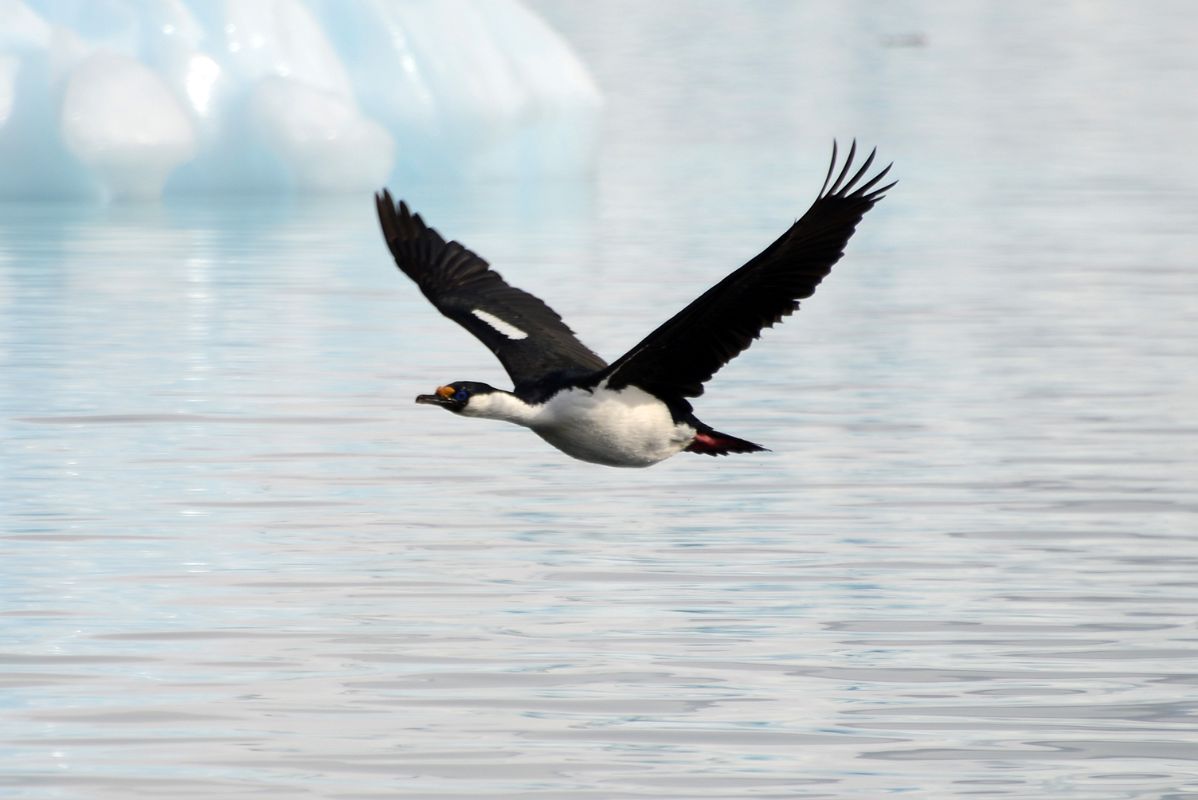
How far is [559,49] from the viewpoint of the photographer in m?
33.7

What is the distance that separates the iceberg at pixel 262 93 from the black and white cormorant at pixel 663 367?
17.5m

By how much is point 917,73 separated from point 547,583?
5282 centimetres

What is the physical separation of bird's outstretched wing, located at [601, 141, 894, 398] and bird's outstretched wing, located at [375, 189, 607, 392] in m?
1.11

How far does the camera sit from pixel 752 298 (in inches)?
408

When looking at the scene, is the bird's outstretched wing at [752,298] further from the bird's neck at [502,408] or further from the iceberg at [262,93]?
the iceberg at [262,93]

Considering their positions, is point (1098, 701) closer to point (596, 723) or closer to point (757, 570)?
point (596, 723)

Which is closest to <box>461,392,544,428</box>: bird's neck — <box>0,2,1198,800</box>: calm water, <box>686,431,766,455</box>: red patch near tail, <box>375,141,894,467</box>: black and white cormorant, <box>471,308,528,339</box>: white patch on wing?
<box>375,141,894,467</box>: black and white cormorant

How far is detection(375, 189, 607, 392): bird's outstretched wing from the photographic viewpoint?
12023mm

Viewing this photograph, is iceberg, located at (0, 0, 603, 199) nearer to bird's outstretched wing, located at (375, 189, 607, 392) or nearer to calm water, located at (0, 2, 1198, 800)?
calm water, located at (0, 2, 1198, 800)

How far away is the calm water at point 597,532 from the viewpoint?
31.0ft

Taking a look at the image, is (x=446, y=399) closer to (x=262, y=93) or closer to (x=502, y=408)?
(x=502, y=408)

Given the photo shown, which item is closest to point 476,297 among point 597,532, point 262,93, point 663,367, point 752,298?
point 597,532

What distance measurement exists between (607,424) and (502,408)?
449 millimetres

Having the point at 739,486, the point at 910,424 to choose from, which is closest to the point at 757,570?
the point at 739,486
